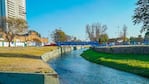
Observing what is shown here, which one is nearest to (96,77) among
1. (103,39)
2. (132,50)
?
(132,50)

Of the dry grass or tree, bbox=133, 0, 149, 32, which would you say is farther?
tree, bbox=133, 0, 149, 32

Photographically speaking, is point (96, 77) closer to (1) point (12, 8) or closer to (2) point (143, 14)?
(2) point (143, 14)

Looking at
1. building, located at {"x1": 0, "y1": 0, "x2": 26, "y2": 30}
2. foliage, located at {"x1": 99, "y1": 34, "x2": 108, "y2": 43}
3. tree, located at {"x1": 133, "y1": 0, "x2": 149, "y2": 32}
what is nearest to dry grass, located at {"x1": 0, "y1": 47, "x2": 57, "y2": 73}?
tree, located at {"x1": 133, "y1": 0, "x2": 149, "y2": 32}

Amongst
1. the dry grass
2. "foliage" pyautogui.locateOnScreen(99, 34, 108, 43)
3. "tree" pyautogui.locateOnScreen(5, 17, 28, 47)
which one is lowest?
the dry grass

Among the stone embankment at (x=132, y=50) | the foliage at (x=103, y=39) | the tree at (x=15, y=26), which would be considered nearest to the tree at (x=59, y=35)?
the foliage at (x=103, y=39)

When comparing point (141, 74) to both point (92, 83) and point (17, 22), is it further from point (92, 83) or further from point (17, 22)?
point (17, 22)

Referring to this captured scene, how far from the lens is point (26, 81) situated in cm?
2019

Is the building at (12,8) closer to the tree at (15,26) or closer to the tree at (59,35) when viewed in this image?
the tree at (59,35)

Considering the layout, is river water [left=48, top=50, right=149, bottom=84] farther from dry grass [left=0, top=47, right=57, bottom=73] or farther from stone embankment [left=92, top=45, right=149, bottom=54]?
stone embankment [left=92, top=45, right=149, bottom=54]

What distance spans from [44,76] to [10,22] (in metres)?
100

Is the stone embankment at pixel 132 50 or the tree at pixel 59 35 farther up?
the tree at pixel 59 35

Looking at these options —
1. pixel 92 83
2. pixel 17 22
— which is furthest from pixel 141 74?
pixel 17 22

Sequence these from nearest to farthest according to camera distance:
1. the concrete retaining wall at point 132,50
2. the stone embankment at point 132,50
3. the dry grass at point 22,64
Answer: the dry grass at point 22,64 → the concrete retaining wall at point 132,50 → the stone embankment at point 132,50

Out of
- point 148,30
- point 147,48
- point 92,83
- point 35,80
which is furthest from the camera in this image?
point 147,48
